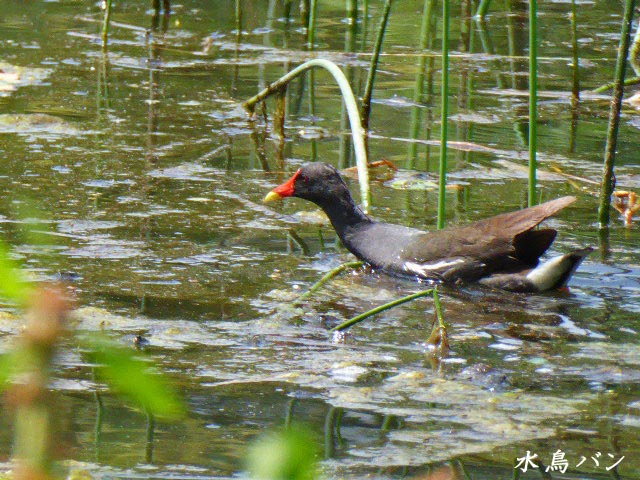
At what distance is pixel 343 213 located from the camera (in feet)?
17.8

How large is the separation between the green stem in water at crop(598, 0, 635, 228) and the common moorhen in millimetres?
469

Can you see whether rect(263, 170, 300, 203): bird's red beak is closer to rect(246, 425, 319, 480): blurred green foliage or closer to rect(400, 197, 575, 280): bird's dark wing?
rect(400, 197, 575, 280): bird's dark wing

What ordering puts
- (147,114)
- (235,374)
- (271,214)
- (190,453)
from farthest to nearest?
(147,114) → (271,214) → (235,374) → (190,453)

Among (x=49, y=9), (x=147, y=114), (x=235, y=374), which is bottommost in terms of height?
(x=235, y=374)

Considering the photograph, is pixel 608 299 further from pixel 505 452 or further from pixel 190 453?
pixel 190 453

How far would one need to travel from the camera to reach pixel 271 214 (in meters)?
5.84

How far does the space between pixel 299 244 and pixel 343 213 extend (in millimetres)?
278

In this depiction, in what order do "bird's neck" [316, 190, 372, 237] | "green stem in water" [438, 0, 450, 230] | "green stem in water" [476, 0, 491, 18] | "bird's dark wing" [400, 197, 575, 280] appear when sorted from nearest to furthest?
"green stem in water" [438, 0, 450, 230], "bird's dark wing" [400, 197, 575, 280], "bird's neck" [316, 190, 372, 237], "green stem in water" [476, 0, 491, 18]

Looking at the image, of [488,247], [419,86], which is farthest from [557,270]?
[419,86]

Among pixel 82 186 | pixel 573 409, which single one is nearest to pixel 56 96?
pixel 82 186

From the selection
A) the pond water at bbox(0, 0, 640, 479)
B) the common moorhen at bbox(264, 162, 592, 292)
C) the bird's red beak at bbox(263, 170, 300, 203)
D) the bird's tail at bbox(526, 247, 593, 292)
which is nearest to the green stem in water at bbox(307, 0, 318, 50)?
the pond water at bbox(0, 0, 640, 479)

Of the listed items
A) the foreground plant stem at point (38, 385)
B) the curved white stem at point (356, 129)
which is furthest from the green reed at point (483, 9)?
the foreground plant stem at point (38, 385)

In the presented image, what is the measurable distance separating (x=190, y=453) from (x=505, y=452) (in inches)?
32.9

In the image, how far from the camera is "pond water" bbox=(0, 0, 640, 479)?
294cm
